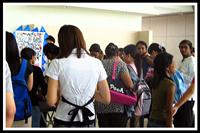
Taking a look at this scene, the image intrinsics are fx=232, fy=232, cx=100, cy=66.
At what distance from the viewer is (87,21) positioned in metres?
8.02

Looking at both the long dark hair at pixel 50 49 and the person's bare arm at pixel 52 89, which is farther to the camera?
the long dark hair at pixel 50 49

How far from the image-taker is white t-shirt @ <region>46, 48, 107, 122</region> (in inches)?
68.8

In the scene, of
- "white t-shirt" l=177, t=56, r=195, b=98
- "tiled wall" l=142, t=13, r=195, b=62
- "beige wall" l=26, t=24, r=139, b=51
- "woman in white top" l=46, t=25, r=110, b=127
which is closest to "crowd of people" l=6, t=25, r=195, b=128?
"woman in white top" l=46, t=25, r=110, b=127

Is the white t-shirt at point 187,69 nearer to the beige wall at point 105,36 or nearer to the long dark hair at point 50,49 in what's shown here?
the long dark hair at point 50,49

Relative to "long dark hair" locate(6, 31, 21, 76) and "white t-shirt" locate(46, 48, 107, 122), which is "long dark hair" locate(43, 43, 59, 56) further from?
"white t-shirt" locate(46, 48, 107, 122)

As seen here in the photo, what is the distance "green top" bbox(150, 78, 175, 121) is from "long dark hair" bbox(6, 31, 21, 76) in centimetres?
133

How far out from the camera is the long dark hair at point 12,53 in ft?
6.38

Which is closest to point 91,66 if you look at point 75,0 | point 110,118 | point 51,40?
Answer: point 75,0

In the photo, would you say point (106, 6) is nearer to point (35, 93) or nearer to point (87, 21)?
point (87, 21)

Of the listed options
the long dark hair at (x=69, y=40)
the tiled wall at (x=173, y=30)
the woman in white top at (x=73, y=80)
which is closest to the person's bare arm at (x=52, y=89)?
the woman in white top at (x=73, y=80)

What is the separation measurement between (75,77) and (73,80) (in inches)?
1.1

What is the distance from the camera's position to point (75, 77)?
175 cm

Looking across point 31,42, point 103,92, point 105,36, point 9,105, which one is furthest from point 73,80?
point 105,36

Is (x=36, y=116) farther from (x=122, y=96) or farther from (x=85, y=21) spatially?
(x=85, y=21)
